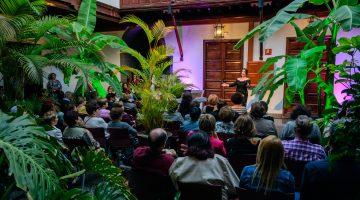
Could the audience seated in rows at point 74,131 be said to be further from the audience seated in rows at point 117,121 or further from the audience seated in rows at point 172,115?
the audience seated in rows at point 172,115

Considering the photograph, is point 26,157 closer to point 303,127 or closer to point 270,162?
point 270,162

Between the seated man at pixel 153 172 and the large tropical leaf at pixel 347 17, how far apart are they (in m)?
1.82

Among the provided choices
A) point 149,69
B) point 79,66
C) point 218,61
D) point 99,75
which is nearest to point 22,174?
point 79,66

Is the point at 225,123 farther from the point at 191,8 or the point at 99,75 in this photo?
the point at 191,8

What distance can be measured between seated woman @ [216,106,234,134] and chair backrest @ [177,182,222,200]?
1.85m

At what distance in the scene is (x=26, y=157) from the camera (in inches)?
64.3

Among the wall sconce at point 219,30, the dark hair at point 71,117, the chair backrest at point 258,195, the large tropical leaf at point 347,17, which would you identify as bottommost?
the chair backrest at point 258,195

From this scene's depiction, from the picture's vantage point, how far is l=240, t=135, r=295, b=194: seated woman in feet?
7.57

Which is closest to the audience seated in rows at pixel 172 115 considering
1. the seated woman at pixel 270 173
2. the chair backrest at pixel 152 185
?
the chair backrest at pixel 152 185

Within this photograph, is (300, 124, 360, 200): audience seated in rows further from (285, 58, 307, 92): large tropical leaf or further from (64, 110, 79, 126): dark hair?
(64, 110, 79, 126): dark hair

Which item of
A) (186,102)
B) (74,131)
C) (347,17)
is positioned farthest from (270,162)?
(186,102)

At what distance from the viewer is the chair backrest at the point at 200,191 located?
2361 millimetres

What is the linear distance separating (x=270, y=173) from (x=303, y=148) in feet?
3.29

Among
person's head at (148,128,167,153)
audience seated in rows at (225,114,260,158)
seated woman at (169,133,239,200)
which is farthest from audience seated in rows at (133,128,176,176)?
audience seated in rows at (225,114,260,158)
